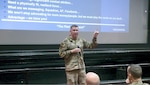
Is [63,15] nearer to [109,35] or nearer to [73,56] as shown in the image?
[109,35]

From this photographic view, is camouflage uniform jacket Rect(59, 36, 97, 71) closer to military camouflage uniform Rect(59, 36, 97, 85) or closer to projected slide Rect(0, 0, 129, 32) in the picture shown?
military camouflage uniform Rect(59, 36, 97, 85)

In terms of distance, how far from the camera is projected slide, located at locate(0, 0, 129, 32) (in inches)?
198

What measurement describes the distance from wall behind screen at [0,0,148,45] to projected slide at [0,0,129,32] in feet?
0.27

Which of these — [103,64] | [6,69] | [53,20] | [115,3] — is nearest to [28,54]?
[6,69]

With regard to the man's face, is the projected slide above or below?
above

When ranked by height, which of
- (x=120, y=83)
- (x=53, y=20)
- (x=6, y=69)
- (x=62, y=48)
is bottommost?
(x=120, y=83)

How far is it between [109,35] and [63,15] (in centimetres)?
116

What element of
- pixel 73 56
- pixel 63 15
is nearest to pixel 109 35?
pixel 63 15

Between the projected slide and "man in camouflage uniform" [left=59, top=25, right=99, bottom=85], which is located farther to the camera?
the projected slide

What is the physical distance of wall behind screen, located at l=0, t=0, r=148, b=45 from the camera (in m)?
5.09

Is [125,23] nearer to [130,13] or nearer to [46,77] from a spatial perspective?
[130,13]

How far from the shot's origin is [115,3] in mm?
6254

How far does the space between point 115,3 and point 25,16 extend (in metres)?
2.03

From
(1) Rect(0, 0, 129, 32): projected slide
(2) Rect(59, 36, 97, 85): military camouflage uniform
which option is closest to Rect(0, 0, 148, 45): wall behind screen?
(1) Rect(0, 0, 129, 32): projected slide
